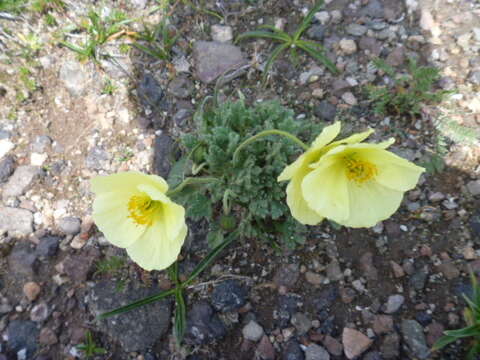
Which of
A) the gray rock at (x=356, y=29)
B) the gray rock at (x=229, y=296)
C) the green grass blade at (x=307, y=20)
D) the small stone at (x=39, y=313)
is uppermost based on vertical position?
the green grass blade at (x=307, y=20)

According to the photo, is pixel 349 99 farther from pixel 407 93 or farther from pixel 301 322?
pixel 301 322

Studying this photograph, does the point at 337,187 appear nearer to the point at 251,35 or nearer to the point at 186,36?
the point at 251,35

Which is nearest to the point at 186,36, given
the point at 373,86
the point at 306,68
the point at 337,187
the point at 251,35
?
the point at 251,35

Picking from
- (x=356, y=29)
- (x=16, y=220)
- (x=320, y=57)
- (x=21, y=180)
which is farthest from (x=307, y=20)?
(x=16, y=220)

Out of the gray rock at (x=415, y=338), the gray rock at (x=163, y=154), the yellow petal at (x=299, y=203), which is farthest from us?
the gray rock at (x=163, y=154)

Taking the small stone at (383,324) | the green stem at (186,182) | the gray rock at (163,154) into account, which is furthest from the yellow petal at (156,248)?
the small stone at (383,324)

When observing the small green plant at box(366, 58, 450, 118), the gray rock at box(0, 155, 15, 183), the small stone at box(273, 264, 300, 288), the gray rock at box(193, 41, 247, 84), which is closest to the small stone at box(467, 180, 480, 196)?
the small green plant at box(366, 58, 450, 118)

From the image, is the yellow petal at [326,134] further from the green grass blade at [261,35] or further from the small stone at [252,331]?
the green grass blade at [261,35]
